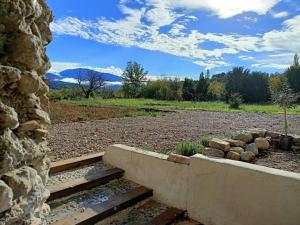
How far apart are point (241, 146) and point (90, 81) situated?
29.6 m

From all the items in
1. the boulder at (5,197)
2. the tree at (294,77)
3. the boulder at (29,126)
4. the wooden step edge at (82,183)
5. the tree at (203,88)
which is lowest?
the wooden step edge at (82,183)

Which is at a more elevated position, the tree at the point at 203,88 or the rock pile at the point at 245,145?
the tree at the point at 203,88

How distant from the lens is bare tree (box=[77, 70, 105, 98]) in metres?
31.8

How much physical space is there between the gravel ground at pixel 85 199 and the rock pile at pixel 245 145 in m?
1.08

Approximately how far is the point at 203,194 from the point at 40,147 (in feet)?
5.60

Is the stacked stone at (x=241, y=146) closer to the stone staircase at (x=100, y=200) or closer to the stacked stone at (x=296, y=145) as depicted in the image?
the stacked stone at (x=296, y=145)

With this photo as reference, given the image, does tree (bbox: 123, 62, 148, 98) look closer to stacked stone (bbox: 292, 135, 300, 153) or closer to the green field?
the green field

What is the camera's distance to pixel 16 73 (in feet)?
4.54

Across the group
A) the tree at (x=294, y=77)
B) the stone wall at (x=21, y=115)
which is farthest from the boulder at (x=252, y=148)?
the tree at (x=294, y=77)

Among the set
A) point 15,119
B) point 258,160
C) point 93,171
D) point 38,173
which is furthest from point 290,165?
point 15,119

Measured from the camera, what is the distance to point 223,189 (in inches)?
104

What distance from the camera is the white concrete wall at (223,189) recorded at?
7.50 feet

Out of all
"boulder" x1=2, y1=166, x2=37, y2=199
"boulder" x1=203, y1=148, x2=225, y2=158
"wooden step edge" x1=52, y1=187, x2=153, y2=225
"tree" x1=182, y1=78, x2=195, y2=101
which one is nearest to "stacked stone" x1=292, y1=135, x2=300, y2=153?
"boulder" x1=203, y1=148, x2=225, y2=158

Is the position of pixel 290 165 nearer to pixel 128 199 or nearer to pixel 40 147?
pixel 128 199
